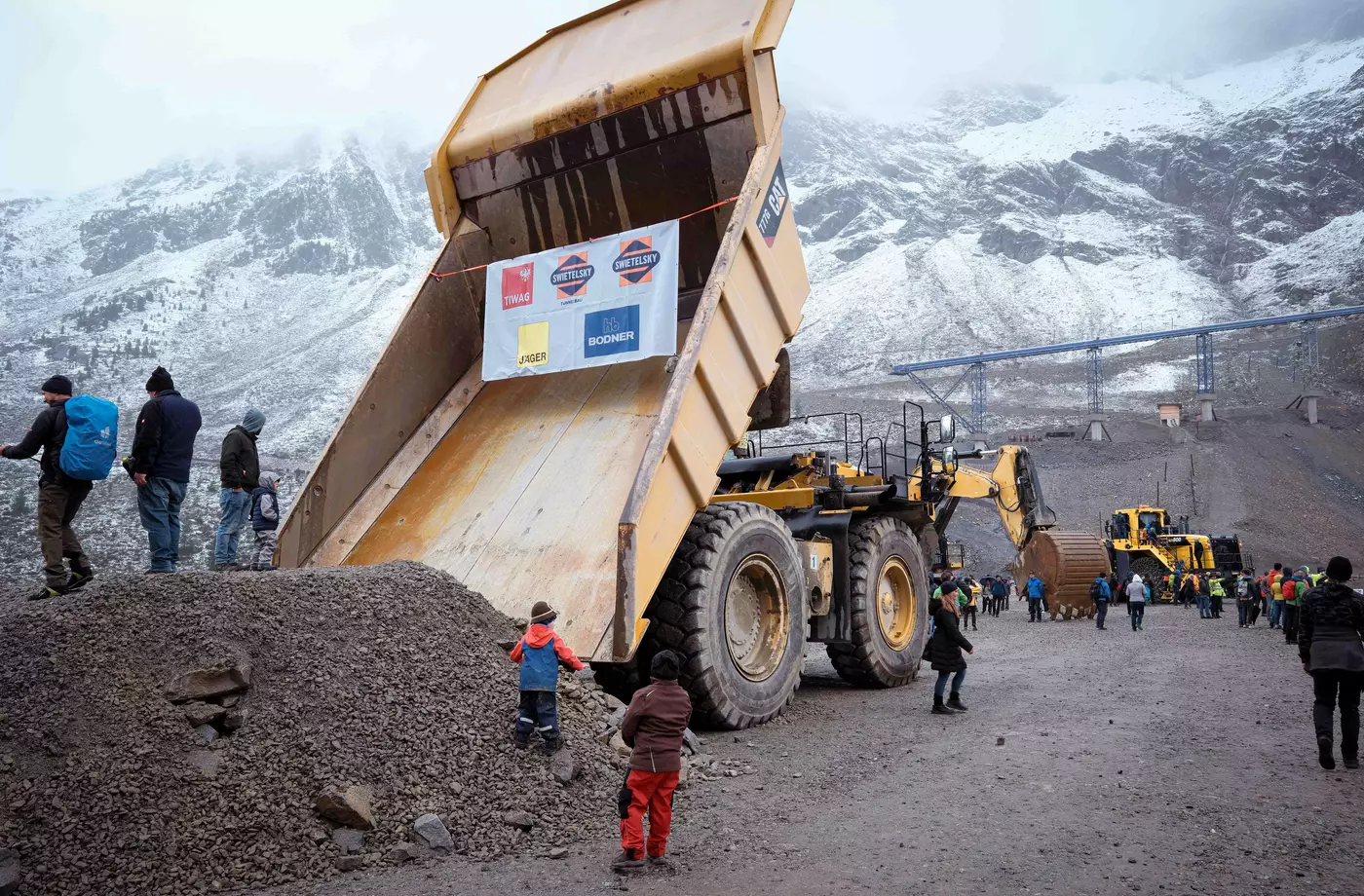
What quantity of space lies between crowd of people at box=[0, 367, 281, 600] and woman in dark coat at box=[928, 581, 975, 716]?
5.27 m

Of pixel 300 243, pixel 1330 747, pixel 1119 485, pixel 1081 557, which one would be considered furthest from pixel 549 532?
pixel 300 243

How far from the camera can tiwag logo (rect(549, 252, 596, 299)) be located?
26.0 feet

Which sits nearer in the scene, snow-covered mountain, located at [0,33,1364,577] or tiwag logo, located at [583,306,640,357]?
tiwag logo, located at [583,306,640,357]

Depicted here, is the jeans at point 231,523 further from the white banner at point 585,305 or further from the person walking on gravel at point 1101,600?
the person walking on gravel at point 1101,600

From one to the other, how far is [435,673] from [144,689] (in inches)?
52.6

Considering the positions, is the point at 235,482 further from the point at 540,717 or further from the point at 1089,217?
the point at 1089,217

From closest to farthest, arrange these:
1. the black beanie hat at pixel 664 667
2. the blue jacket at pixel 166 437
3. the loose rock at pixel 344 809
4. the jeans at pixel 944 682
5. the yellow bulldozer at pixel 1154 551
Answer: the loose rock at pixel 344 809, the black beanie hat at pixel 664 667, the blue jacket at pixel 166 437, the jeans at pixel 944 682, the yellow bulldozer at pixel 1154 551

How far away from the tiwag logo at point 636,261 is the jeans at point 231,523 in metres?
3.26

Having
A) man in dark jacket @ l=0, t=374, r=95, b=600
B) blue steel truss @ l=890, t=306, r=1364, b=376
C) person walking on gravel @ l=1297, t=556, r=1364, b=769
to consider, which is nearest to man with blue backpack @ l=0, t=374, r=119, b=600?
man in dark jacket @ l=0, t=374, r=95, b=600

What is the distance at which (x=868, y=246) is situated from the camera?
341 feet

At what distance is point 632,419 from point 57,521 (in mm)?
3800

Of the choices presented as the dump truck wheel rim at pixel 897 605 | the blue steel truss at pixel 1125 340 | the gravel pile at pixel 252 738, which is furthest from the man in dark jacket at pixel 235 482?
the blue steel truss at pixel 1125 340

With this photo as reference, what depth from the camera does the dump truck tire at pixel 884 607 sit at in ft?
29.4

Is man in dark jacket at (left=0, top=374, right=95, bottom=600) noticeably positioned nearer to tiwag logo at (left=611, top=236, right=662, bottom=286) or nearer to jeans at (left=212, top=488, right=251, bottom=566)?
jeans at (left=212, top=488, right=251, bottom=566)
